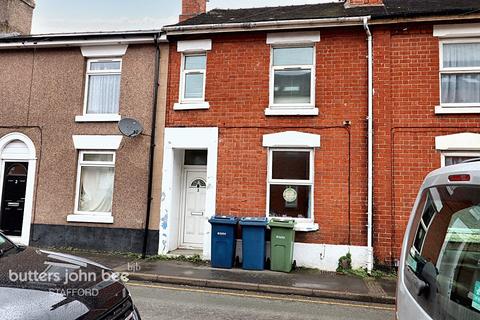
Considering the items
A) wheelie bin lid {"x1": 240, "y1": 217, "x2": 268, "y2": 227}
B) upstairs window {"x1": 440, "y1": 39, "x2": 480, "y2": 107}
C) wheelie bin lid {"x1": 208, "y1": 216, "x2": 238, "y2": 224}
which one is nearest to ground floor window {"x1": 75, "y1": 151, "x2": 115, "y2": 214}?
wheelie bin lid {"x1": 208, "y1": 216, "x2": 238, "y2": 224}

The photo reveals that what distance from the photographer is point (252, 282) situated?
24.1ft

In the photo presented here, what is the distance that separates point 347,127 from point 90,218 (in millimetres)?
7109

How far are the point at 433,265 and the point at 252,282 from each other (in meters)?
5.76

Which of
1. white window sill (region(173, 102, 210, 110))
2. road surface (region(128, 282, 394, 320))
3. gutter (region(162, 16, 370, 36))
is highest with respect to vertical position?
gutter (region(162, 16, 370, 36))

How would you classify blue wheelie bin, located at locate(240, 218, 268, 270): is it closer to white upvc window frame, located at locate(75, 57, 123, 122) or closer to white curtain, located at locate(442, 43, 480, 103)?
white upvc window frame, located at locate(75, 57, 123, 122)

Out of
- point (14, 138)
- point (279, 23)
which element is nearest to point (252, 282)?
point (279, 23)

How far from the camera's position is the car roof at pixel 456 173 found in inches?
68.8

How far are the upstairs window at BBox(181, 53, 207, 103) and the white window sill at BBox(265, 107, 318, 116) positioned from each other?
2.02m

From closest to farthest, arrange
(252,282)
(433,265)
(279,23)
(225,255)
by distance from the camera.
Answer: (433,265) → (252,282) → (225,255) → (279,23)

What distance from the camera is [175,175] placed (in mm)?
9969

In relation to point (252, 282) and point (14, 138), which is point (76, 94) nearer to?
point (14, 138)

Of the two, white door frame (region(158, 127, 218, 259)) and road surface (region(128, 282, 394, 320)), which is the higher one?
white door frame (region(158, 127, 218, 259))

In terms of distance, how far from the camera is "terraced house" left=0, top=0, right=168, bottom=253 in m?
9.91

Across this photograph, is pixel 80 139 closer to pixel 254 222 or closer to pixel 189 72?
pixel 189 72
